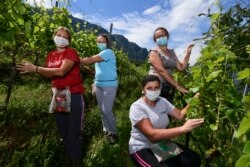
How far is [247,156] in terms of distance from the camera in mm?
1704

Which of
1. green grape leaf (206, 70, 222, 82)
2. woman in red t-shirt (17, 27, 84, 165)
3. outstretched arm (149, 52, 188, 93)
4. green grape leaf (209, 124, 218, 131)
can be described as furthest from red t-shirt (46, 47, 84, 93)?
green grape leaf (209, 124, 218, 131)

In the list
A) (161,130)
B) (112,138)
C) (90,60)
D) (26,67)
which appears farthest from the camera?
(112,138)

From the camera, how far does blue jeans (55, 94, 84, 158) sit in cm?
493

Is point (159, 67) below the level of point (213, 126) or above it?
above

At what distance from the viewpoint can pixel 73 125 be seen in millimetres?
4918

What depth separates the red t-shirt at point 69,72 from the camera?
4836 mm

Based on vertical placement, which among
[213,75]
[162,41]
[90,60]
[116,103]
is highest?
[162,41]

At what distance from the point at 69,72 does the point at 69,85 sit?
161mm

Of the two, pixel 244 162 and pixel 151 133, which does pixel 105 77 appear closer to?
pixel 151 133

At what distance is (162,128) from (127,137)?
128 inches

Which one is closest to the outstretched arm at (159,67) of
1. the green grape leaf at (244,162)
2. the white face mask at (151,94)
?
the white face mask at (151,94)

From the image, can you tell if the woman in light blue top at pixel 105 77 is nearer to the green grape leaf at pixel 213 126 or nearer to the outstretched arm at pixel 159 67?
the outstretched arm at pixel 159 67

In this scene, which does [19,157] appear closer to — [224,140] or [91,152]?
[91,152]

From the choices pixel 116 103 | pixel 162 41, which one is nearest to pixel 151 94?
pixel 162 41
